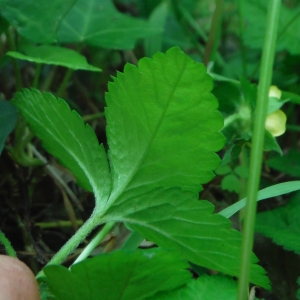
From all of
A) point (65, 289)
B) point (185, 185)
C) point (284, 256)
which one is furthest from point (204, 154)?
point (284, 256)

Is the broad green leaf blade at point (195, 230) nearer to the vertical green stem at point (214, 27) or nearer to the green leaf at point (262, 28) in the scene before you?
the vertical green stem at point (214, 27)

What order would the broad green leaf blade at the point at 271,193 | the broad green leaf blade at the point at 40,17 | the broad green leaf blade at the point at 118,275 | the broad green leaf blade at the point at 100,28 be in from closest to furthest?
the broad green leaf blade at the point at 118,275
the broad green leaf blade at the point at 271,193
the broad green leaf blade at the point at 40,17
the broad green leaf blade at the point at 100,28

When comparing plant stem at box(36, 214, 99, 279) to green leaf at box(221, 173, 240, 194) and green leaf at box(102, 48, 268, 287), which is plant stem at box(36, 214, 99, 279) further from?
green leaf at box(221, 173, 240, 194)

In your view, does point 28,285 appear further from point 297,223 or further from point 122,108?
point 297,223

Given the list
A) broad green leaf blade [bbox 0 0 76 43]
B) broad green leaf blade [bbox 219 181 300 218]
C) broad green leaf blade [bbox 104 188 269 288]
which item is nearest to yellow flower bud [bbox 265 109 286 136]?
broad green leaf blade [bbox 219 181 300 218]

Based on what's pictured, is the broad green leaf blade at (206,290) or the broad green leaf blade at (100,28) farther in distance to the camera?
the broad green leaf blade at (100,28)

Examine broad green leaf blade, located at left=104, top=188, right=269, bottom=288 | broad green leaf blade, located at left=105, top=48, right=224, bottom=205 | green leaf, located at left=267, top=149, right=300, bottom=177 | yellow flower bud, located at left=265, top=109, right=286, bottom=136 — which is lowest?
broad green leaf blade, located at left=104, top=188, right=269, bottom=288

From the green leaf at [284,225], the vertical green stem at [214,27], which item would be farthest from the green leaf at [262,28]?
the green leaf at [284,225]

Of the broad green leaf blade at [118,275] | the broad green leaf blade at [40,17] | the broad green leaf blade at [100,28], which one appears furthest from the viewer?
the broad green leaf blade at [100,28]
